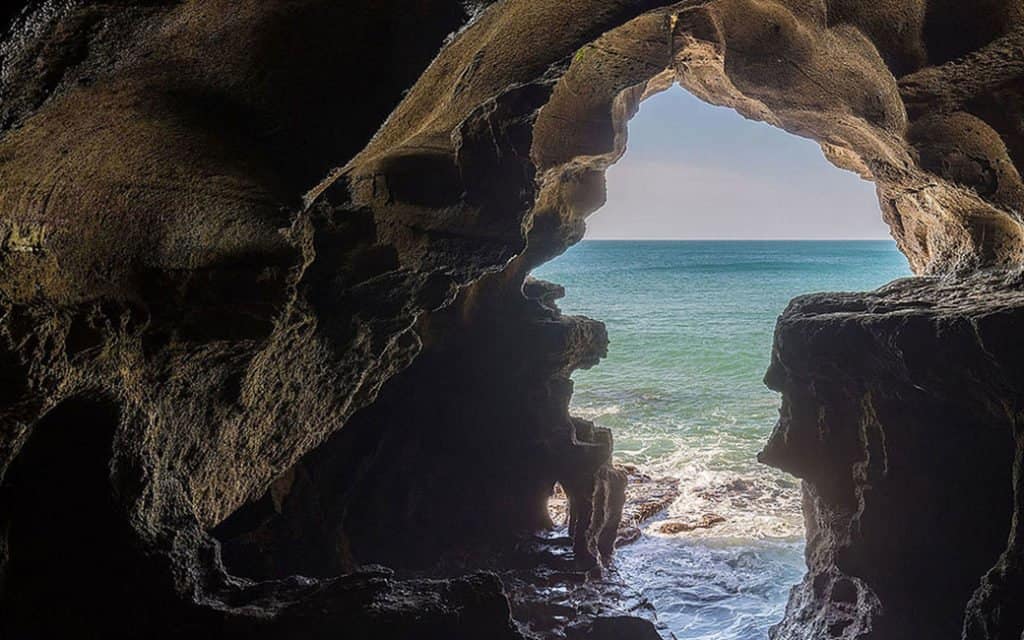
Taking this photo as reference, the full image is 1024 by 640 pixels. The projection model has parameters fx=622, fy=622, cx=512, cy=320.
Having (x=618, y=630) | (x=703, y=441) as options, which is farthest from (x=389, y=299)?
(x=703, y=441)

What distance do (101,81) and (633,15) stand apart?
297cm

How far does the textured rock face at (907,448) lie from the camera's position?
→ 511cm

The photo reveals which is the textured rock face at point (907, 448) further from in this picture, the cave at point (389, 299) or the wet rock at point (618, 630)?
the wet rock at point (618, 630)

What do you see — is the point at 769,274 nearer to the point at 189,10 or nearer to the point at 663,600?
the point at 663,600

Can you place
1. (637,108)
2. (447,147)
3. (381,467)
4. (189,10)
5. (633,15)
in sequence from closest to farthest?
1. (189,10)
2. (633,15)
3. (447,147)
4. (381,467)
5. (637,108)

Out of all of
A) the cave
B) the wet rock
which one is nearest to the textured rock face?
the cave

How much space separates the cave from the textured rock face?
0.03 metres

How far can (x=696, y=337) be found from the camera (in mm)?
Answer: 35688

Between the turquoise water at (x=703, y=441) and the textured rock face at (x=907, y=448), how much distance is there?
2.63 metres

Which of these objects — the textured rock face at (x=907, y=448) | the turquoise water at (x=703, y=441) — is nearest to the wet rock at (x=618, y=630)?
the textured rock face at (x=907, y=448)

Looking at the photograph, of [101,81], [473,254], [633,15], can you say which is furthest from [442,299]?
[101,81]

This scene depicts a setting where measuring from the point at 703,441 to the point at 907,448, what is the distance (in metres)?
12.0

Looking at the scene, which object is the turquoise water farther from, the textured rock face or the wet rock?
the wet rock

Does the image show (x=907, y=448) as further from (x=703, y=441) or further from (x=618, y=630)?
(x=703, y=441)
